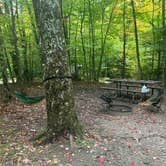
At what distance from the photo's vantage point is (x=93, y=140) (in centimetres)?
412

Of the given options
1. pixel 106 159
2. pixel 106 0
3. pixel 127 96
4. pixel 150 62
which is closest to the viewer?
pixel 106 159

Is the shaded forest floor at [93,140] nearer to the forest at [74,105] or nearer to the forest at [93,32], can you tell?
the forest at [74,105]

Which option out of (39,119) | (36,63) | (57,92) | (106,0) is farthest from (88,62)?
(57,92)

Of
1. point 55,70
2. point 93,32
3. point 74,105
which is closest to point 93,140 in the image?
point 74,105

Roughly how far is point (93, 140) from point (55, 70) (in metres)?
1.43

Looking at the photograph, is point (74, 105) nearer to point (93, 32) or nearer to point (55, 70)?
point (55, 70)

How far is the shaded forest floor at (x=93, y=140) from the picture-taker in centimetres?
351

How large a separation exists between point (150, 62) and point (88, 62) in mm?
3552

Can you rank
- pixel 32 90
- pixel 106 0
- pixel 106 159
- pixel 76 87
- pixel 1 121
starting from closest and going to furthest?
pixel 106 159
pixel 1 121
pixel 32 90
pixel 76 87
pixel 106 0

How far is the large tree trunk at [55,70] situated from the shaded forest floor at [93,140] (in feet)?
1.10

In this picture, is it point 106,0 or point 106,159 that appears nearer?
point 106,159

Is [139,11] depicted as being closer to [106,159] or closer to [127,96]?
[127,96]

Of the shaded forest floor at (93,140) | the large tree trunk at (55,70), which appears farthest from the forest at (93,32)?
the large tree trunk at (55,70)

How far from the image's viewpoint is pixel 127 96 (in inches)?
330
